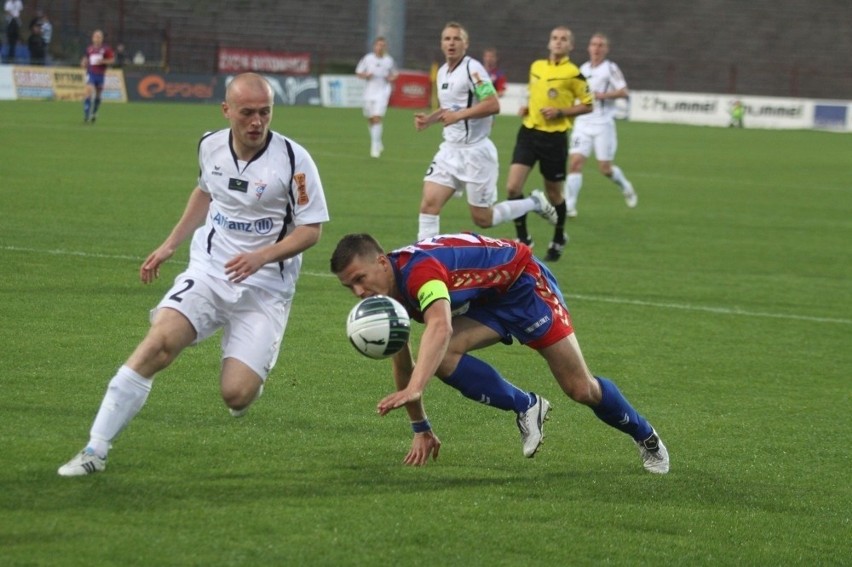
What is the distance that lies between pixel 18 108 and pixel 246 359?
28221mm

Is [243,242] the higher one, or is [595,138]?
[243,242]

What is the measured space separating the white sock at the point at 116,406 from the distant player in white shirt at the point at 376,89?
66.3 feet

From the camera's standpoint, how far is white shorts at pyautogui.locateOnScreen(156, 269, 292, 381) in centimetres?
600

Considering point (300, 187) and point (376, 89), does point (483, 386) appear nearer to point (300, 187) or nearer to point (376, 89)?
point (300, 187)

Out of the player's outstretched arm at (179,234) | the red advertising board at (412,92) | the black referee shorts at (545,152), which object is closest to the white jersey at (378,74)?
the black referee shorts at (545,152)

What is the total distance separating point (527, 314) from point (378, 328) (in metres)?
1.10

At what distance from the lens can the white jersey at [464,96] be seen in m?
13.4

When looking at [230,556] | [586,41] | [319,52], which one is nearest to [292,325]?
[230,556]

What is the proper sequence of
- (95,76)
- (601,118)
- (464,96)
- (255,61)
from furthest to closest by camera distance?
(255,61), (95,76), (601,118), (464,96)

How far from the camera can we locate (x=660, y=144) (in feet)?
112

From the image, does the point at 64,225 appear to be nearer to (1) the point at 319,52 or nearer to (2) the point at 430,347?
(2) the point at 430,347

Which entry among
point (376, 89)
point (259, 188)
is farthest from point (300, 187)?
point (376, 89)

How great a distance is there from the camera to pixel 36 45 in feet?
127

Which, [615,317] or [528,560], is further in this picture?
[615,317]
